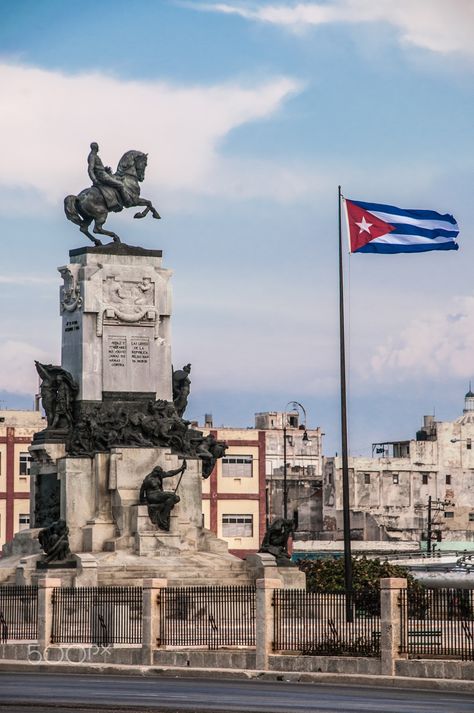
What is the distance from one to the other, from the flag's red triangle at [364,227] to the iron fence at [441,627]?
15342 millimetres

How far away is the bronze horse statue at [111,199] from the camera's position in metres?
60.7

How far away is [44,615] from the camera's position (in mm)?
46344

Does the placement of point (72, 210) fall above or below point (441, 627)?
above

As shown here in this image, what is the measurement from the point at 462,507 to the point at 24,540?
90.7m

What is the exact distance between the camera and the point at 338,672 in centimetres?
4119

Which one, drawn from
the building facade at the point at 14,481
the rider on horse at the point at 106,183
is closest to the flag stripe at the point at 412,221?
the rider on horse at the point at 106,183

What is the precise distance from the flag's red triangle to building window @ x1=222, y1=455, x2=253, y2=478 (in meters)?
56.3

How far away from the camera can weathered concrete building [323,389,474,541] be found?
13650 centimetres

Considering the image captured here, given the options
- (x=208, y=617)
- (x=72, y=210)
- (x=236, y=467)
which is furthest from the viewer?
(x=236, y=467)

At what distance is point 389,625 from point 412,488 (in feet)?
335

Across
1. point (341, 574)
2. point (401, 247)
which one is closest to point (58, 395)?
point (341, 574)

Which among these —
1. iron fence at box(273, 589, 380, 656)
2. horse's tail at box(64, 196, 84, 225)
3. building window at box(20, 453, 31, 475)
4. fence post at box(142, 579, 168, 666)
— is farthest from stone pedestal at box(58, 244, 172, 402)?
building window at box(20, 453, 31, 475)

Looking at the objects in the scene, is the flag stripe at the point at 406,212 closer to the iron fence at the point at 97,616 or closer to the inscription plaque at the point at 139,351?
the inscription plaque at the point at 139,351

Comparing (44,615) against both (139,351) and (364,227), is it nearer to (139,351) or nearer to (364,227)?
(139,351)
